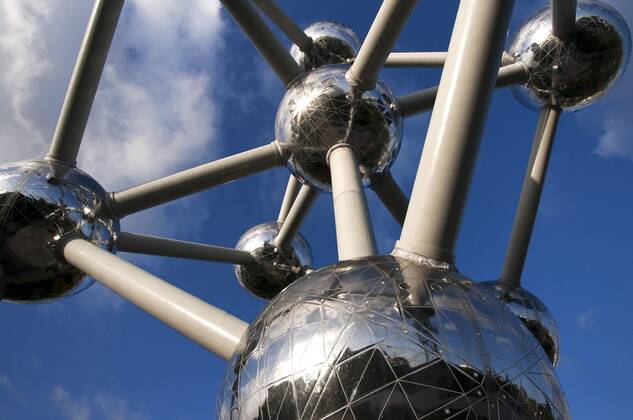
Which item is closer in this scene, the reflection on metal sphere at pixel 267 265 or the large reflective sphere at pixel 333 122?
the large reflective sphere at pixel 333 122

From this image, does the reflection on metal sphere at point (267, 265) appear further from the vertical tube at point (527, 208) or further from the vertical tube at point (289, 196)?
the vertical tube at point (527, 208)

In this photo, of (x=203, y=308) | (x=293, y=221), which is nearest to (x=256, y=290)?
(x=293, y=221)

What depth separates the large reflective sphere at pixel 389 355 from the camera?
3033 mm

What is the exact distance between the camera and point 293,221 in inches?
404

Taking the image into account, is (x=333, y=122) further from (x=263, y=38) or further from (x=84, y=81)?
(x=84, y=81)

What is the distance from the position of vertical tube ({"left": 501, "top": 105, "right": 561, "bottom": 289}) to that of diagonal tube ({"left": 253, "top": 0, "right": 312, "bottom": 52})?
3857mm

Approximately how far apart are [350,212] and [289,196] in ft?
22.6

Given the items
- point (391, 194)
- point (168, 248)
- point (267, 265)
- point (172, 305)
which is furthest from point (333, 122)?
point (267, 265)

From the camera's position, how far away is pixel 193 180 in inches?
277

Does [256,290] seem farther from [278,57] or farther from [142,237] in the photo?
[278,57]

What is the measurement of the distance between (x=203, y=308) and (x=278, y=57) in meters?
3.49

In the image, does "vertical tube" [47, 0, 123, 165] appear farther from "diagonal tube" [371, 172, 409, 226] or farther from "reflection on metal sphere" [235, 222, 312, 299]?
"reflection on metal sphere" [235, 222, 312, 299]

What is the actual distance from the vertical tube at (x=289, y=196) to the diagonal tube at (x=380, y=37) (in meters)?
5.45

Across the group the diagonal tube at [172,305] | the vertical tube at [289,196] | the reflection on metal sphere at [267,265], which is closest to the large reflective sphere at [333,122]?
the diagonal tube at [172,305]
